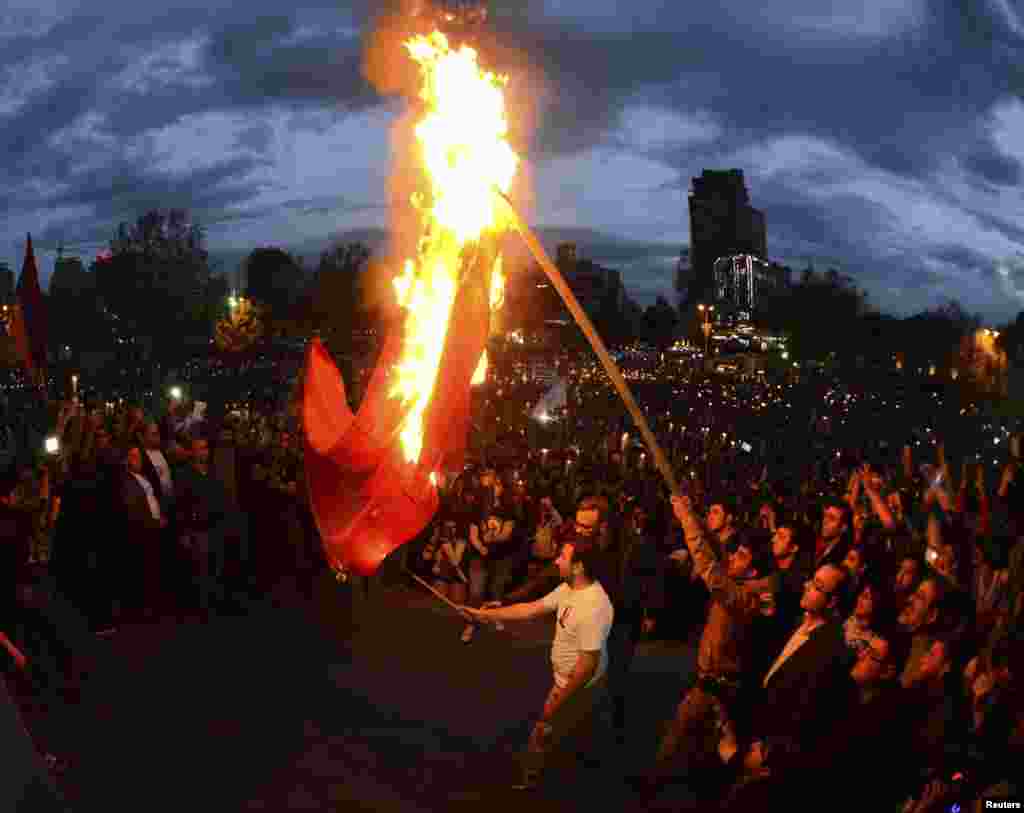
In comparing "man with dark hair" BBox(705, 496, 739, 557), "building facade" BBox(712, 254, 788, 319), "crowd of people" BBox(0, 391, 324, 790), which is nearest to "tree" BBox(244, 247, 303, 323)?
"building facade" BBox(712, 254, 788, 319)

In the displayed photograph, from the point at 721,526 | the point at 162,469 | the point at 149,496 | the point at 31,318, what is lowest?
the point at 149,496

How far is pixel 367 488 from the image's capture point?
764 cm

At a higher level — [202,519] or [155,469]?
[155,469]

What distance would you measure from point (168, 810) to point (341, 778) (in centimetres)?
118

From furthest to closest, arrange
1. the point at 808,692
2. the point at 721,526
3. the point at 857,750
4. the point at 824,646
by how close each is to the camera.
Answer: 1. the point at 721,526
2. the point at 824,646
3. the point at 808,692
4. the point at 857,750

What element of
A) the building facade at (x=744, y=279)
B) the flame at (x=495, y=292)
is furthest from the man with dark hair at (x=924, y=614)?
the building facade at (x=744, y=279)

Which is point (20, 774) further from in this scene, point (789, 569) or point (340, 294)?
point (340, 294)

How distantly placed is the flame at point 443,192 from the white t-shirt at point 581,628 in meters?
1.51

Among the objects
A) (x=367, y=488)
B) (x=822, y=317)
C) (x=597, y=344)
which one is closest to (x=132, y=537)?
(x=367, y=488)

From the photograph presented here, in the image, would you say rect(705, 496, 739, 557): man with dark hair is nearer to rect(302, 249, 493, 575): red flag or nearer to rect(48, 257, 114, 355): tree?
rect(302, 249, 493, 575): red flag

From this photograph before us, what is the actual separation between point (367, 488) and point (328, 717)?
2.36 meters

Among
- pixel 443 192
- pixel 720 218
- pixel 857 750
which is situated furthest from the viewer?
pixel 720 218

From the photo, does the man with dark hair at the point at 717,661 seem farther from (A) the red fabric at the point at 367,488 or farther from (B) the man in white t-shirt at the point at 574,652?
(A) the red fabric at the point at 367,488

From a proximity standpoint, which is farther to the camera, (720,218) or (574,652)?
(720,218)
